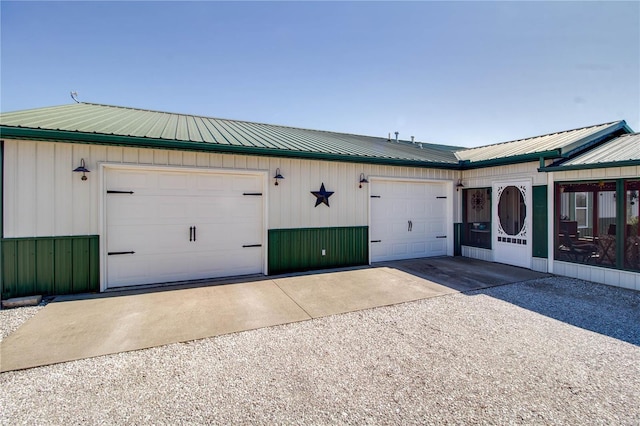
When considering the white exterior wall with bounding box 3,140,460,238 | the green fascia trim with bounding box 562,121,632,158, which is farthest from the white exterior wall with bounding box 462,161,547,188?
the white exterior wall with bounding box 3,140,460,238

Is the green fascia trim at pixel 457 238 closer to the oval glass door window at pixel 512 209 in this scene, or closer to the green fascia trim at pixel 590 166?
the oval glass door window at pixel 512 209

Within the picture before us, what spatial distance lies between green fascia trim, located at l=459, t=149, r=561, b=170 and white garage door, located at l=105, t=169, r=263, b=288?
635cm

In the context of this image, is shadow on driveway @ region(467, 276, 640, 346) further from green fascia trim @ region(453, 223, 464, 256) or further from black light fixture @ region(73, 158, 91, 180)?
black light fixture @ region(73, 158, 91, 180)

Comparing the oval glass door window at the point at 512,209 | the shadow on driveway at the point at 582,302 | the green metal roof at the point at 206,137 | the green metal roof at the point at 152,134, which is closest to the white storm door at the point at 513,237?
the green metal roof at the point at 206,137

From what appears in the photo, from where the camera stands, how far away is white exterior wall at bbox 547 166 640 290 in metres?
5.79

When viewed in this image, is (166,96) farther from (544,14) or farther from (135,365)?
(544,14)

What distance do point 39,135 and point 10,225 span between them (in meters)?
1.62

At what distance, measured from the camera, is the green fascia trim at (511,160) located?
6852 millimetres

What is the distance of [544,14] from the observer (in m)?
7.55

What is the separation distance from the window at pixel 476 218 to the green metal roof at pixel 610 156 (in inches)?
97.7

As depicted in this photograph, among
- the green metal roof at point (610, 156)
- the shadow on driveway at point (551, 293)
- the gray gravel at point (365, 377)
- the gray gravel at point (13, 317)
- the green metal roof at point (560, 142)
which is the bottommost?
the gray gravel at point (365, 377)

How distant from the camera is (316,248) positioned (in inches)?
289

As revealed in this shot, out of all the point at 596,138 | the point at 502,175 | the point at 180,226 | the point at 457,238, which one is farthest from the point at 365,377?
the point at 596,138

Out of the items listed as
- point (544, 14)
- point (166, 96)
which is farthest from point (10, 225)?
point (544, 14)
